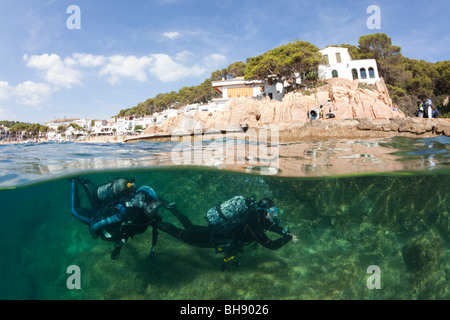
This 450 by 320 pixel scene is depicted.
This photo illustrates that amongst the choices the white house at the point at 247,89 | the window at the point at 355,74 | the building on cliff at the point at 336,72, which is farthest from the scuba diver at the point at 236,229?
the window at the point at 355,74

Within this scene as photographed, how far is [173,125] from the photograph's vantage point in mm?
40250

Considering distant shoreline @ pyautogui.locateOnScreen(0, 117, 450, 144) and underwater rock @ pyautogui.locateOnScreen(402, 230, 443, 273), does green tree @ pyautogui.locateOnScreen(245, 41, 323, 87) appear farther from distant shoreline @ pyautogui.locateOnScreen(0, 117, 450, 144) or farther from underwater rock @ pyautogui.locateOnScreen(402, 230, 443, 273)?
underwater rock @ pyautogui.locateOnScreen(402, 230, 443, 273)

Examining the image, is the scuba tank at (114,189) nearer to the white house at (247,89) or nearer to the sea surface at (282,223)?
the sea surface at (282,223)

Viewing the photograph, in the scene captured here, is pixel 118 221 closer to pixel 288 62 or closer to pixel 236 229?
pixel 236 229

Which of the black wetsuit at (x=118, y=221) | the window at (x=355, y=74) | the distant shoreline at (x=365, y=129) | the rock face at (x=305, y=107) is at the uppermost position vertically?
the window at (x=355, y=74)

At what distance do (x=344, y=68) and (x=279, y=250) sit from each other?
4246 cm

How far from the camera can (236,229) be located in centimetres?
679

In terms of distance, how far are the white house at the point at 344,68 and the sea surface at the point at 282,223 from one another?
3529cm

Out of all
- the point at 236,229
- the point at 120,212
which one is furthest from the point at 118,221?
the point at 236,229

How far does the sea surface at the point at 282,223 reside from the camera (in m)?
7.69

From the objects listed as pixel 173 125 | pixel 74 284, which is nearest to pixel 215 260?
pixel 74 284

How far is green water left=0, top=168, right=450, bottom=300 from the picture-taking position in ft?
24.9
